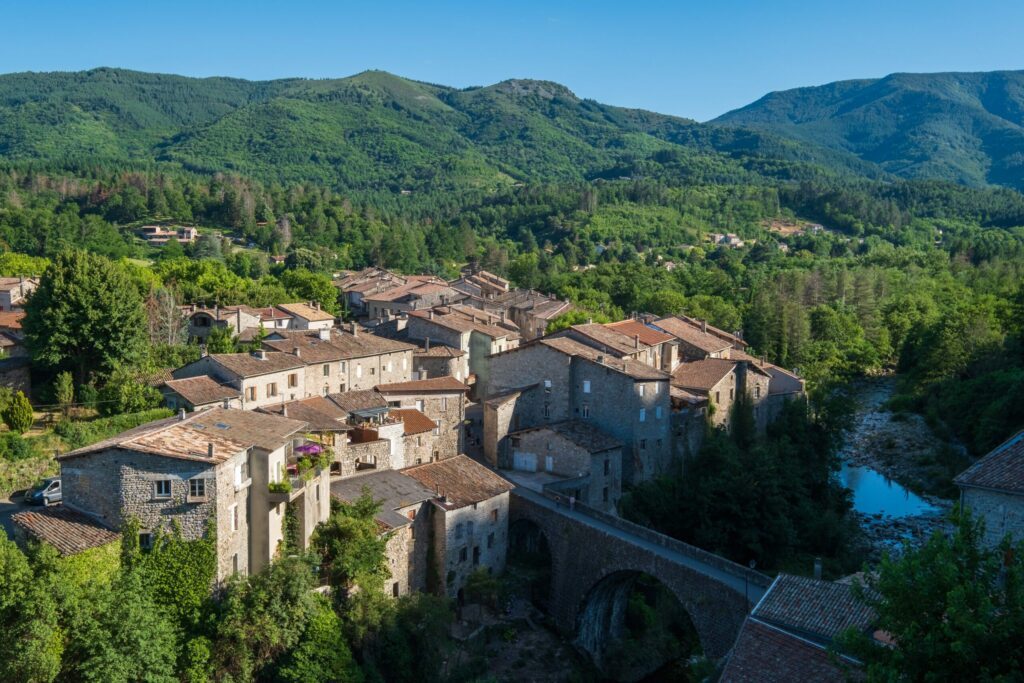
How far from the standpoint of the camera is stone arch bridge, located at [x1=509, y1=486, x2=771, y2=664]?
103 ft

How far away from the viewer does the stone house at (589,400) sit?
148 feet

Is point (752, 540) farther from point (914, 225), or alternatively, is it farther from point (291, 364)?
point (914, 225)

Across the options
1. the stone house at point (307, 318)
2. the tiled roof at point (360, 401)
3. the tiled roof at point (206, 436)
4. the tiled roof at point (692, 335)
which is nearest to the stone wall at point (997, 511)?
the tiled roof at point (206, 436)

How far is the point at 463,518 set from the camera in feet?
116

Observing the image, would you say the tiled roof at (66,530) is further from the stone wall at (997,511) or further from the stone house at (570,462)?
the stone wall at (997,511)

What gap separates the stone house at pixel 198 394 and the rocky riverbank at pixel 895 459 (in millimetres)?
32243

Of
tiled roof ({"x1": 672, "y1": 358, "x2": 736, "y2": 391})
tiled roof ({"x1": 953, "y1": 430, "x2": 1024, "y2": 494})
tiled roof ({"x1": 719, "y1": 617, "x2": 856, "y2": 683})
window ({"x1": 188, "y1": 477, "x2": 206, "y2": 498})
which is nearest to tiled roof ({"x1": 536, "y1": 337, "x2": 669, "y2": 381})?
tiled roof ({"x1": 672, "y1": 358, "x2": 736, "y2": 391})

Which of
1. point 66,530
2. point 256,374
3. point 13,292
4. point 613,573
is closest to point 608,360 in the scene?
point 613,573

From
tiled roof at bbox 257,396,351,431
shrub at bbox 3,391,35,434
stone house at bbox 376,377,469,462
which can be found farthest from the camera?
stone house at bbox 376,377,469,462

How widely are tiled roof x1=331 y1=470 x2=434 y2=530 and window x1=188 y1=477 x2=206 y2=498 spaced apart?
23.4 feet

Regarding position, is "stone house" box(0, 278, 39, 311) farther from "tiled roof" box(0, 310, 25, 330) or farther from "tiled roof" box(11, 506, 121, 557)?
"tiled roof" box(11, 506, 121, 557)

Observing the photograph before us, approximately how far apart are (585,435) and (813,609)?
2125cm

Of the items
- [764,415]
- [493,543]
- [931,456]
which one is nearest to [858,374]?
[931,456]

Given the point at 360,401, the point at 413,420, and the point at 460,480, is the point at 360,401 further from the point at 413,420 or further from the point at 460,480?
the point at 460,480
